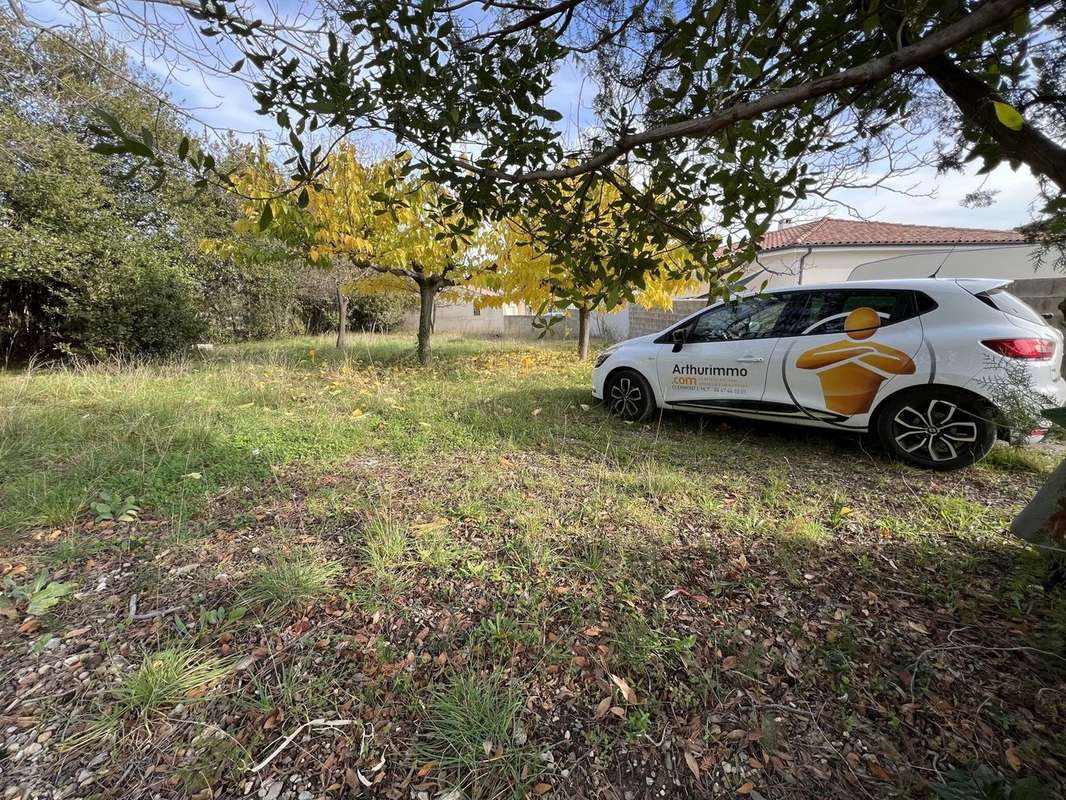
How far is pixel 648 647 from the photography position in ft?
6.07

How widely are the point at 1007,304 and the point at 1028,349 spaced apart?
0.43 m

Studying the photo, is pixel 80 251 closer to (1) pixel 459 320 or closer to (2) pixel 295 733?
(2) pixel 295 733

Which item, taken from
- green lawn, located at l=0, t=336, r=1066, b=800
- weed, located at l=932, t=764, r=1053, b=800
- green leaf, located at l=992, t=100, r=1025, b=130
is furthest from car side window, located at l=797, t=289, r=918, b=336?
weed, located at l=932, t=764, r=1053, b=800

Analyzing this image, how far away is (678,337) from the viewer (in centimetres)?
496

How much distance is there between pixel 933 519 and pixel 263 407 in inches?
254

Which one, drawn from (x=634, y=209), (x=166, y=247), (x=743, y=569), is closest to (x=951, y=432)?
(x=743, y=569)

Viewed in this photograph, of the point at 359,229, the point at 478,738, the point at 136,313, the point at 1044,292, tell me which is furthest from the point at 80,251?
the point at 1044,292

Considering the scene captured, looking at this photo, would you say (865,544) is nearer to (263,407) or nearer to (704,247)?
(704,247)

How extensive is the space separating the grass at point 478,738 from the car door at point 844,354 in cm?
366

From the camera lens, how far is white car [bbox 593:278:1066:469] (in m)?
3.28

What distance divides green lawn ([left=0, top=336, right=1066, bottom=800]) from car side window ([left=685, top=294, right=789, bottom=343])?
4.30 feet

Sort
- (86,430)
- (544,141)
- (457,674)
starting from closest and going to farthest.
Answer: (457,674)
(544,141)
(86,430)

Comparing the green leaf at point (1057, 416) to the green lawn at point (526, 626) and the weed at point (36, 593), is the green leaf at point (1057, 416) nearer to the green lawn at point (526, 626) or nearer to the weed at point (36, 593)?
the green lawn at point (526, 626)

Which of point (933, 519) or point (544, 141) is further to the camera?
point (933, 519)
